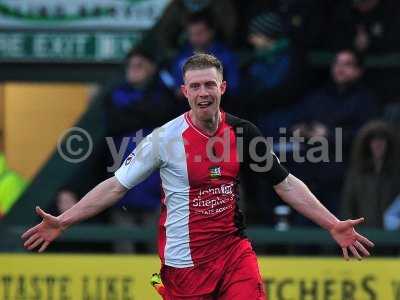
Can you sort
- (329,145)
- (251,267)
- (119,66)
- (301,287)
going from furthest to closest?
1. (119,66)
2. (329,145)
3. (301,287)
4. (251,267)

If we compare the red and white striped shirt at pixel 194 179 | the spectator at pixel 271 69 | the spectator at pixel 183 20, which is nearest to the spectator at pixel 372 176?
the spectator at pixel 271 69

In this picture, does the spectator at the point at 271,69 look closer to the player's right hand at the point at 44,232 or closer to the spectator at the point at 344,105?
the spectator at the point at 344,105

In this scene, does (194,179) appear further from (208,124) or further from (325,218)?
(325,218)

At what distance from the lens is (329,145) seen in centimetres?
1119

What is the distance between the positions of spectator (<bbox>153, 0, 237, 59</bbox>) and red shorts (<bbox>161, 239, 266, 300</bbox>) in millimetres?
4799

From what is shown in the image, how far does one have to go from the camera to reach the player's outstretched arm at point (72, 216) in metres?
7.43

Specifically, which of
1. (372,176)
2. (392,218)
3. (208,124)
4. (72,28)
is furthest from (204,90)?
(72,28)

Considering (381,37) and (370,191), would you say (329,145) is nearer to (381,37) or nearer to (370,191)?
(370,191)

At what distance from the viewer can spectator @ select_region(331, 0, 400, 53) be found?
39.0ft


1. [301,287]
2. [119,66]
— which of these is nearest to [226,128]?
[301,287]

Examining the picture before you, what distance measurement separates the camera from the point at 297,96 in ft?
38.5

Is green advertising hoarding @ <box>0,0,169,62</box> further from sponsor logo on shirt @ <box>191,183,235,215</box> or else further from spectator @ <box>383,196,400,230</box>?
sponsor logo on shirt @ <box>191,183,235,215</box>

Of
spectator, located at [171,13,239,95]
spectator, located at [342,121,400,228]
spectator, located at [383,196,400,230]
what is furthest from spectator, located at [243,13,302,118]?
spectator, located at [383,196,400,230]

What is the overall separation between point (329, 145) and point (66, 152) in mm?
2665
